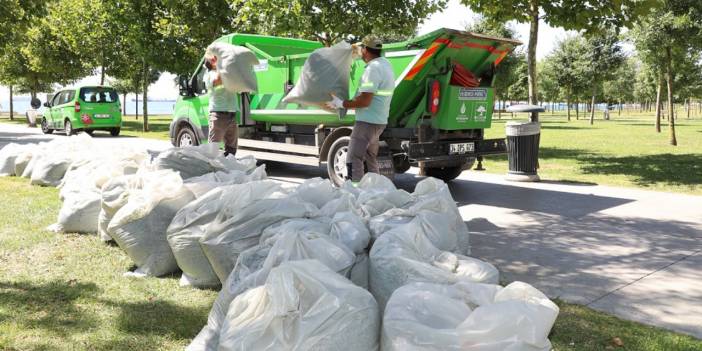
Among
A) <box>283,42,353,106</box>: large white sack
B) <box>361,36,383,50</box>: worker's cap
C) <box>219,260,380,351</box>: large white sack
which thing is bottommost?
<box>219,260,380,351</box>: large white sack

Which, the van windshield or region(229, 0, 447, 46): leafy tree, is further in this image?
the van windshield

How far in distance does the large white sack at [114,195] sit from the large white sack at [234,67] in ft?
11.1

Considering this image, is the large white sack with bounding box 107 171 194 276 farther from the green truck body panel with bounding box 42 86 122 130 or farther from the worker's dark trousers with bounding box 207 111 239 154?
the green truck body panel with bounding box 42 86 122 130

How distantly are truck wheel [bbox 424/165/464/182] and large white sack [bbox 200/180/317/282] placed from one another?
18.9 feet

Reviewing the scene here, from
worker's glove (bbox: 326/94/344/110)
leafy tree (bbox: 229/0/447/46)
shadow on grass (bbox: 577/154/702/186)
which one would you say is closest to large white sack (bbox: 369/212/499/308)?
worker's glove (bbox: 326/94/344/110)

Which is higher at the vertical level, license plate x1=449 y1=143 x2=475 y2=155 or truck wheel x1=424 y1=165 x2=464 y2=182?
license plate x1=449 y1=143 x2=475 y2=155

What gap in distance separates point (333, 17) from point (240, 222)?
11410mm

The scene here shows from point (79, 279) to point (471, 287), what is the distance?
2962 millimetres

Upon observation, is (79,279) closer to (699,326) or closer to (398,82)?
(699,326)

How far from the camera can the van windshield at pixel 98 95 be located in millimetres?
20875

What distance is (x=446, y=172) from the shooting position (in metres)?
9.39

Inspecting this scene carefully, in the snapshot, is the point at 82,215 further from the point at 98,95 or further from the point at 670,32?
the point at 98,95

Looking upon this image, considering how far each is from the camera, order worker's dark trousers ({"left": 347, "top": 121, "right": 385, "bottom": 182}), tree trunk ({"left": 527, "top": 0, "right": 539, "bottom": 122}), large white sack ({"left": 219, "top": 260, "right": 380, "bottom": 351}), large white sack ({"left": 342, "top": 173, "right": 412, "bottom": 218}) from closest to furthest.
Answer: large white sack ({"left": 219, "top": 260, "right": 380, "bottom": 351}) → large white sack ({"left": 342, "top": 173, "right": 412, "bottom": 218}) → worker's dark trousers ({"left": 347, "top": 121, "right": 385, "bottom": 182}) → tree trunk ({"left": 527, "top": 0, "right": 539, "bottom": 122})

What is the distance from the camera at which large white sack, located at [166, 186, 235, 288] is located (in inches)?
152
